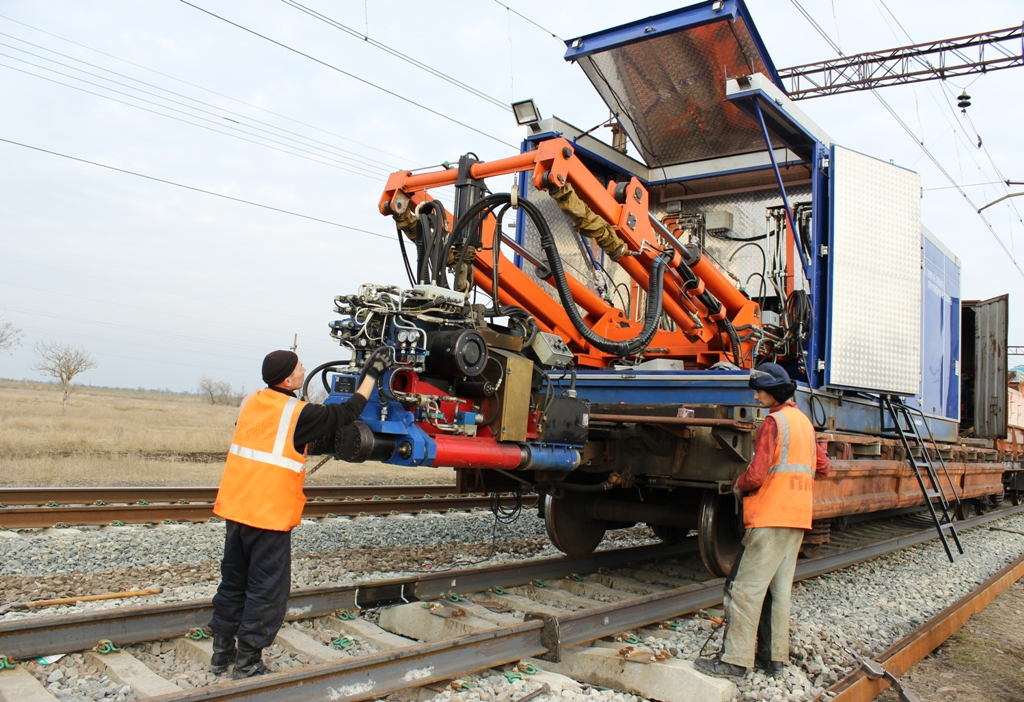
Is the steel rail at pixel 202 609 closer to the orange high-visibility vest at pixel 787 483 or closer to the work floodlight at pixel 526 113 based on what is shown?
the orange high-visibility vest at pixel 787 483

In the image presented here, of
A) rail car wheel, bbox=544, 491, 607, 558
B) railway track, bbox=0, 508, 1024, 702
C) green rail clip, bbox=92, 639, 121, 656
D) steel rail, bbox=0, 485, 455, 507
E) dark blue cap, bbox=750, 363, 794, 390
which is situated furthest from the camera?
steel rail, bbox=0, 485, 455, 507

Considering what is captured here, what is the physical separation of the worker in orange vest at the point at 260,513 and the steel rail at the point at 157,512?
13.3ft

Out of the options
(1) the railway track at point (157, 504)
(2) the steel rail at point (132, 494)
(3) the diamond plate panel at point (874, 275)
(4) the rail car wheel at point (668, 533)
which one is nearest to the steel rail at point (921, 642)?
(3) the diamond plate panel at point (874, 275)

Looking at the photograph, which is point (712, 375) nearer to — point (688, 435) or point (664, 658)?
point (688, 435)

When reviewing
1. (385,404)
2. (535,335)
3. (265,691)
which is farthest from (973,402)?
(265,691)

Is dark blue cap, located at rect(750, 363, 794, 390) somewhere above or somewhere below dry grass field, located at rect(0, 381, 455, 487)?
above

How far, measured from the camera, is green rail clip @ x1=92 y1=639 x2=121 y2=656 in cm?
345

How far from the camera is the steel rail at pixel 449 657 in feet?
9.44

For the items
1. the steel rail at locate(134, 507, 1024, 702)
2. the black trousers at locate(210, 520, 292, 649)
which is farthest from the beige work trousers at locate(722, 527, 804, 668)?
the black trousers at locate(210, 520, 292, 649)

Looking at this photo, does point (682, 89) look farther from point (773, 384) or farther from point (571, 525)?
point (773, 384)

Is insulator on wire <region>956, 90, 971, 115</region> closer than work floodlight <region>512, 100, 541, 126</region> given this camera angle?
No

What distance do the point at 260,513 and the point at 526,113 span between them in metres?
4.54

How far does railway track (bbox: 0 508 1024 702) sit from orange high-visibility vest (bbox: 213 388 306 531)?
2.24 ft

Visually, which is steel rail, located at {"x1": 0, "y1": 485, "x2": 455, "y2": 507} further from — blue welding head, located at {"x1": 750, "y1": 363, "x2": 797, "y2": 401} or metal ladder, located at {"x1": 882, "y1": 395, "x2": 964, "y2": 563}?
blue welding head, located at {"x1": 750, "y1": 363, "x2": 797, "y2": 401}
